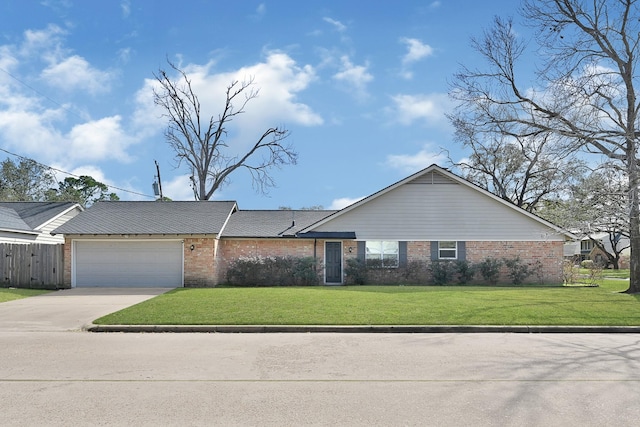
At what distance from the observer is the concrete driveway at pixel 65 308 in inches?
478

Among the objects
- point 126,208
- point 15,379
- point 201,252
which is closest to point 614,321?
point 15,379

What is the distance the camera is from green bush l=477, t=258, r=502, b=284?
944 inches

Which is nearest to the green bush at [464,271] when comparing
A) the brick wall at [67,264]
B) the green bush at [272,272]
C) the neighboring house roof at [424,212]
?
the neighboring house roof at [424,212]

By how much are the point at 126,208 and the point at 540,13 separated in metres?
20.9

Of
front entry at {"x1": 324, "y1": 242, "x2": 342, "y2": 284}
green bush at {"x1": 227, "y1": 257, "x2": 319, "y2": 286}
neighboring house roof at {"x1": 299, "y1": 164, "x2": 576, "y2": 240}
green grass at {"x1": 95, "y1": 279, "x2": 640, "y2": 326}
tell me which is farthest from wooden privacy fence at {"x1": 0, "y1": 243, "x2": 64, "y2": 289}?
front entry at {"x1": 324, "y1": 242, "x2": 342, "y2": 284}

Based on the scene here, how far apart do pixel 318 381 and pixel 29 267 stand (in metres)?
19.6

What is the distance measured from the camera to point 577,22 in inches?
833

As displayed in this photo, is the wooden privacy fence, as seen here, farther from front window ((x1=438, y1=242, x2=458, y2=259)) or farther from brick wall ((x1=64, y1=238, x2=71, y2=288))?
front window ((x1=438, y1=242, x2=458, y2=259))

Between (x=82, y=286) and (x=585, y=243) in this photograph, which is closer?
(x=82, y=286)

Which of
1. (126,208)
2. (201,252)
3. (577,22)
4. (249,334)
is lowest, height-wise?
(249,334)

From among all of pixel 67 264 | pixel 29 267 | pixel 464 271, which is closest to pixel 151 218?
pixel 67 264

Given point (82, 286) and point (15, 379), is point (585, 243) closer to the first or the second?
point (82, 286)

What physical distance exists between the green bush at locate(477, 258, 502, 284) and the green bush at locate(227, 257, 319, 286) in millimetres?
7549

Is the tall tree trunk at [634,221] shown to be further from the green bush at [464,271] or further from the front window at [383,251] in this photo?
the front window at [383,251]
